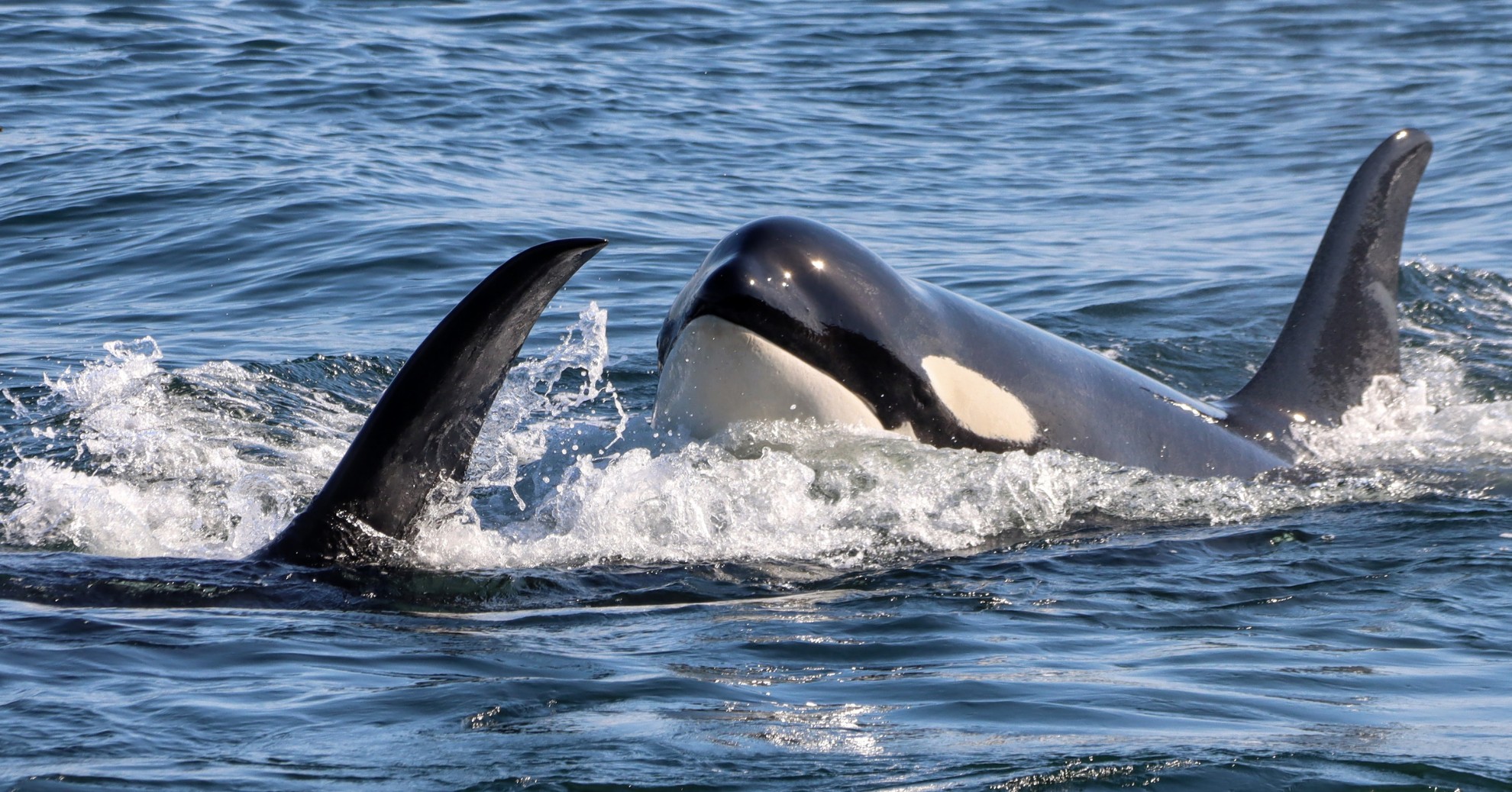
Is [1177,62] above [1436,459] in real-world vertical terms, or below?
above

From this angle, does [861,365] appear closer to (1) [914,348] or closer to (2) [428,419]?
(1) [914,348]

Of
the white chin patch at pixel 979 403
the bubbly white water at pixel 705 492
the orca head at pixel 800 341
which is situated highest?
the orca head at pixel 800 341

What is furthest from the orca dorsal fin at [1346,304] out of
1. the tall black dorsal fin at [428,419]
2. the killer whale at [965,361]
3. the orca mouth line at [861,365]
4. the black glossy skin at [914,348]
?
the tall black dorsal fin at [428,419]

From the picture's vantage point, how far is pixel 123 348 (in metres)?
13.5

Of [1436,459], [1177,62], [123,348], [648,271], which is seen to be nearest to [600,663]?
[1436,459]

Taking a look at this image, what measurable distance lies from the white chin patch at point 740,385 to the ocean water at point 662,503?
140mm

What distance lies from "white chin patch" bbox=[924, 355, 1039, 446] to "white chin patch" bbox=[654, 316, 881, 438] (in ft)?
1.17

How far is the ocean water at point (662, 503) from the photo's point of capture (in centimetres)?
502

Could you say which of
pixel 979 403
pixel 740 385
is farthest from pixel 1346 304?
pixel 740 385

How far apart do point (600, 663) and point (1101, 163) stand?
69.0 ft

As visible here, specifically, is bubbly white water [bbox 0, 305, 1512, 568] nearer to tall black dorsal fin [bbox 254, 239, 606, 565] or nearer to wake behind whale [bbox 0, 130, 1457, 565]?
wake behind whale [bbox 0, 130, 1457, 565]

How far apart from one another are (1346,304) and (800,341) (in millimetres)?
4070

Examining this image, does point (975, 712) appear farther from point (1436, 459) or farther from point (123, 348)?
point (123, 348)

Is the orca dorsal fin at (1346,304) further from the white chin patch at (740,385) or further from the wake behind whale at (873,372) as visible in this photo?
the white chin patch at (740,385)
